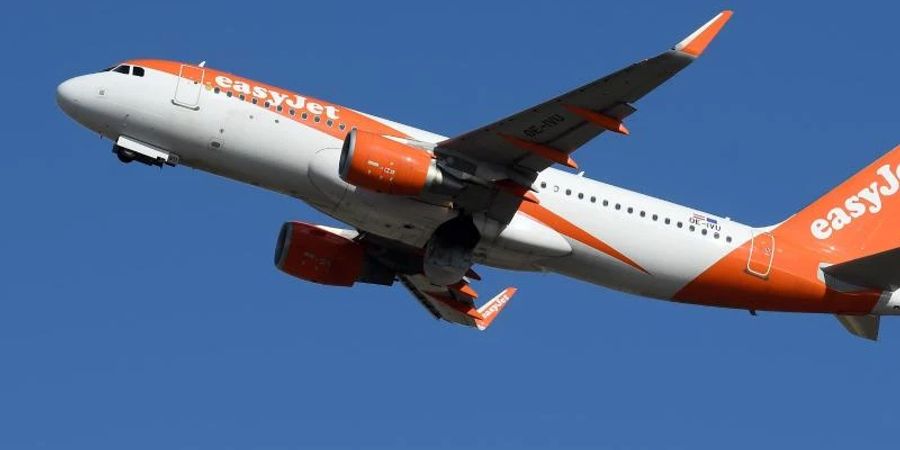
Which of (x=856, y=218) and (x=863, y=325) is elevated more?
(x=856, y=218)

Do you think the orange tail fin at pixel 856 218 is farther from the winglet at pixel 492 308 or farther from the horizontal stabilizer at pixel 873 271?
the winglet at pixel 492 308

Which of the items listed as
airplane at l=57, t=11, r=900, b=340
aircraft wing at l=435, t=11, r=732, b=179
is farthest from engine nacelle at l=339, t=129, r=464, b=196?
aircraft wing at l=435, t=11, r=732, b=179

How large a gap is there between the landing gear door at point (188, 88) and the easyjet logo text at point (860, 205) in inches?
747

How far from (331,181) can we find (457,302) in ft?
32.8

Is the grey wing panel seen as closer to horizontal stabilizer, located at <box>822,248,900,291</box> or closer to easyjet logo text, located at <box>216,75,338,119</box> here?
easyjet logo text, located at <box>216,75,338,119</box>

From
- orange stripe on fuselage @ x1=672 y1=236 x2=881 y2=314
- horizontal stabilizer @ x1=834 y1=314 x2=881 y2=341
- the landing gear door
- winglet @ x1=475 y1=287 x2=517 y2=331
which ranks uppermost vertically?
the landing gear door

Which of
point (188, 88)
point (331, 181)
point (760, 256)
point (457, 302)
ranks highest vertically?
point (188, 88)

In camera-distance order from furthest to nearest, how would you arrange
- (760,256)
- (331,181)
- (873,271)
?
(760,256), (873,271), (331,181)

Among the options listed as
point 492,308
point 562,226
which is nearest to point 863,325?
point 562,226

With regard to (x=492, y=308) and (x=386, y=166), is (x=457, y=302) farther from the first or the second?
(x=386, y=166)

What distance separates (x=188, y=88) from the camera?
46.2 meters

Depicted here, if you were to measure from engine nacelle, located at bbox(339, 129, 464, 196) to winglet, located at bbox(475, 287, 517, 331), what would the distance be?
382 inches

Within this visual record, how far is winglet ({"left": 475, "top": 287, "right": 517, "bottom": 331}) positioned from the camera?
177ft

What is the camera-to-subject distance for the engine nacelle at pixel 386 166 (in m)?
44.2
